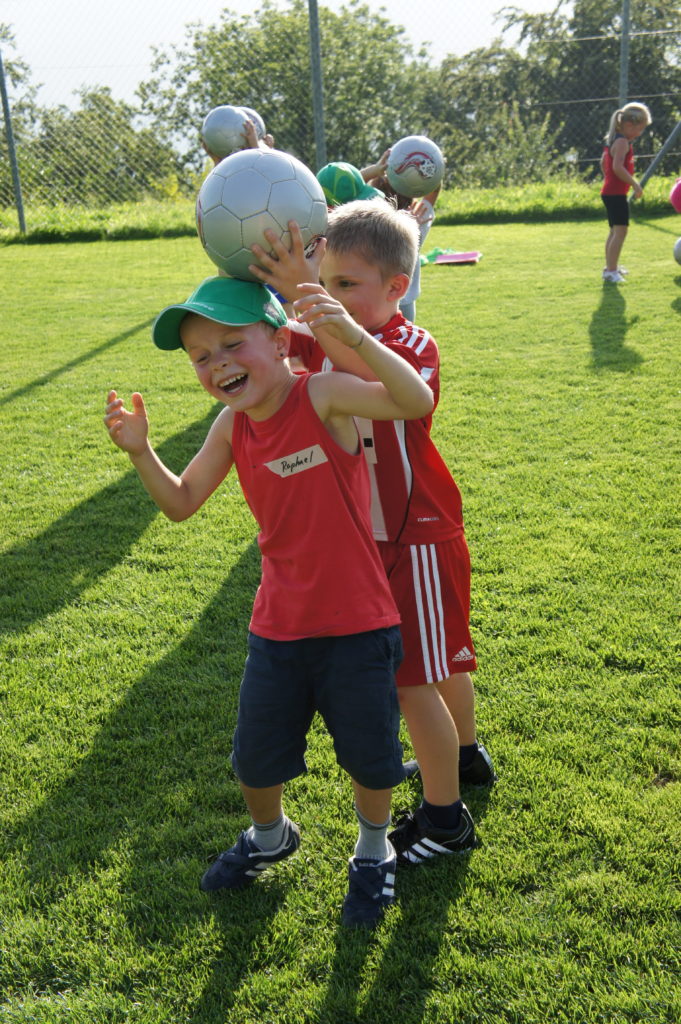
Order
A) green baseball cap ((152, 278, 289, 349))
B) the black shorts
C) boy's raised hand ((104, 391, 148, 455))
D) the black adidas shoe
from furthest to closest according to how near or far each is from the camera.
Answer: the black shorts
the black adidas shoe
boy's raised hand ((104, 391, 148, 455))
green baseball cap ((152, 278, 289, 349))

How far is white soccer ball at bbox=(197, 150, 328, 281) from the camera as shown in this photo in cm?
201

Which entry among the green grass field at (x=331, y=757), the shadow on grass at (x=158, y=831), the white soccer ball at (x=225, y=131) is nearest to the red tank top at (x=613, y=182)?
the green grass field at (x=331, y=757)

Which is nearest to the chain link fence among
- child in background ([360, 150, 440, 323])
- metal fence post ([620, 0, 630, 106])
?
metal fence post ([620, 0, 630, 106])

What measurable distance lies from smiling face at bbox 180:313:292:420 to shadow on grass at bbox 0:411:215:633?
2173 millimetres

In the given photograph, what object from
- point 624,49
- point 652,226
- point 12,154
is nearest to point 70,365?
point 12,154

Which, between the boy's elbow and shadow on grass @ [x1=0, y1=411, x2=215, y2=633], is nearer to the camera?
the boy's elbow

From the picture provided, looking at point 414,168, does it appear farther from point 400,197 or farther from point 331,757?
point 331,757

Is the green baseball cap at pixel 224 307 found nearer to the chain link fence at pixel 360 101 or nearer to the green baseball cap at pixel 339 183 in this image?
the green baseball cap at pixel 339 183

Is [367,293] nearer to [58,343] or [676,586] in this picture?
[676,586]

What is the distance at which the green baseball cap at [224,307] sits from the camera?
6.34 ft

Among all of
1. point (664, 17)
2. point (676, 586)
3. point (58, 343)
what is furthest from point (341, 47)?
point (676, 586)

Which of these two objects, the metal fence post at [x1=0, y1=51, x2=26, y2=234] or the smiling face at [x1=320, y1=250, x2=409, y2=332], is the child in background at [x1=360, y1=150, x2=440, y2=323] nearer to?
the smiling face at [x1=320, y1=250, x2=409, y2=332]

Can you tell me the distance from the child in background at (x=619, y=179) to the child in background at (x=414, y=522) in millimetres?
7823

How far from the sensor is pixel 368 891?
2256 millimetres
